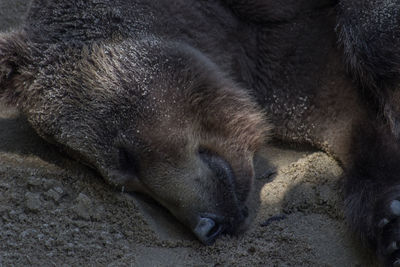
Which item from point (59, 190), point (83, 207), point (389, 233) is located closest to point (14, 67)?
point (59, 190)

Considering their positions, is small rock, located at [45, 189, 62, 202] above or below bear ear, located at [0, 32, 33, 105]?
below

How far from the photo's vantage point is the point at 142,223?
321 centimetres

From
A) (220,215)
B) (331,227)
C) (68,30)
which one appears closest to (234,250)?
(220,215)

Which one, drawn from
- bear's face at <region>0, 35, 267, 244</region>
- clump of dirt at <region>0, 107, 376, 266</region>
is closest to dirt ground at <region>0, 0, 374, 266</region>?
clump of dirt at <region>0, 107, 376, 266</region>

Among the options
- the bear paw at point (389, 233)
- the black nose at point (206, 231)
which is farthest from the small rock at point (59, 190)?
the bear paw at point (389, 233)

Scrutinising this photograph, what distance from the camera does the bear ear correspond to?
11.3 ft

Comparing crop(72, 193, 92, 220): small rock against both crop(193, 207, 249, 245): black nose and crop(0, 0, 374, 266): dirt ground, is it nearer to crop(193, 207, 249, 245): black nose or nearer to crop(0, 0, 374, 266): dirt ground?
crop(0, 0, 374, 266): dirt ground

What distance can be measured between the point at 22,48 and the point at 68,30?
309mm

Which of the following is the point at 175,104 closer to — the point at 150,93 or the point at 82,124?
the point at 150,93

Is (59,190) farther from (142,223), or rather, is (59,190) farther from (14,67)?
(14,67)

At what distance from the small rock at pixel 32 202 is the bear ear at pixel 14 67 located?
0.63 meters

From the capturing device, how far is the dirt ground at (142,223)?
2.97m

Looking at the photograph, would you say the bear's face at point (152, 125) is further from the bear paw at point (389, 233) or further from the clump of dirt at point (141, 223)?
the bear paw at point (389, 233)

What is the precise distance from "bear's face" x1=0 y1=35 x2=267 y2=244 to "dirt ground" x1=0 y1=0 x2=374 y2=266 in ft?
0.39
